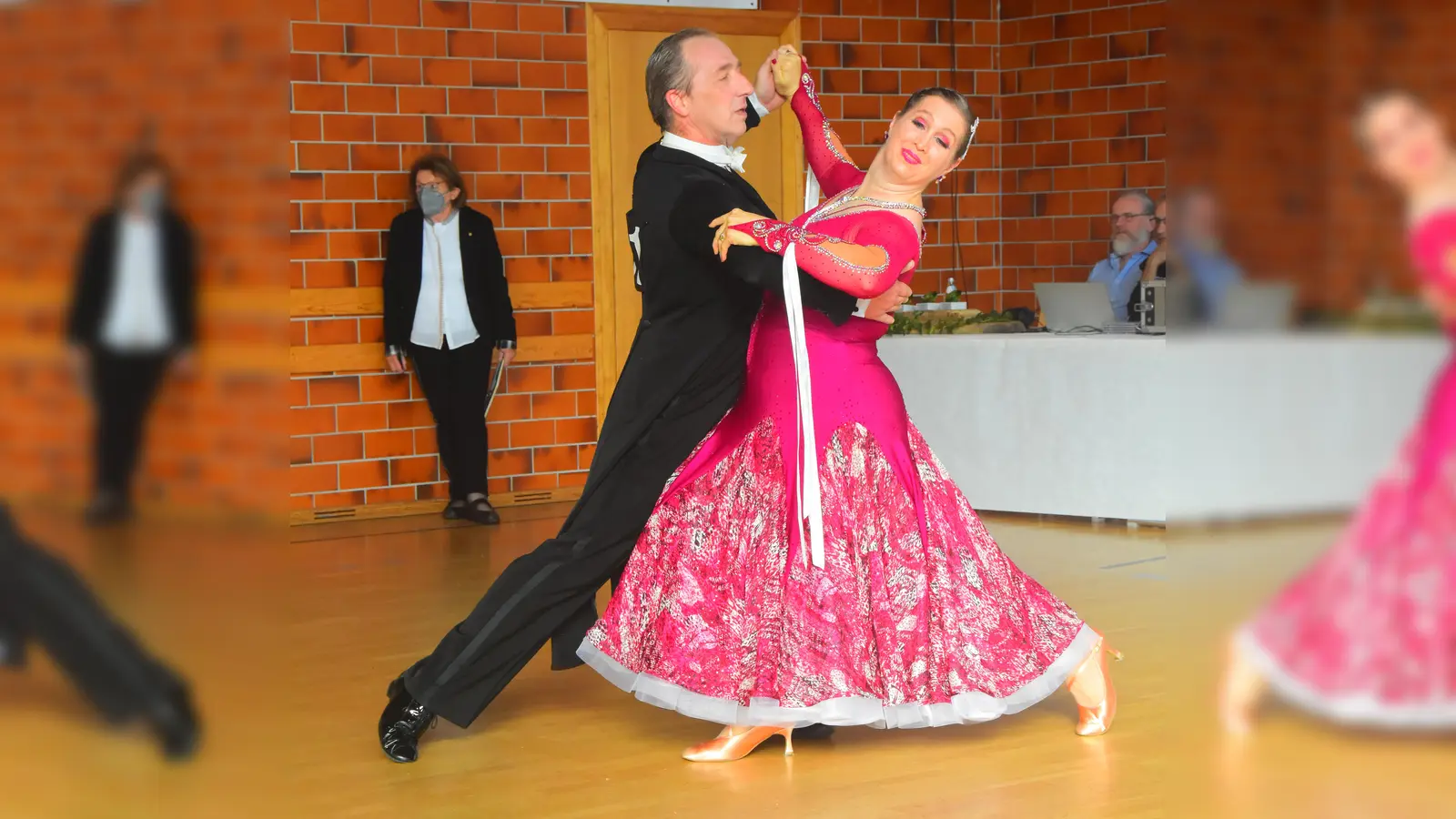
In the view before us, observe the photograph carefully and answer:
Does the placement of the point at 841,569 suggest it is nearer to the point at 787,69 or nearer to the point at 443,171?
the point at 787,69

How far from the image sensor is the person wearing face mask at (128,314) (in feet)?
2.15

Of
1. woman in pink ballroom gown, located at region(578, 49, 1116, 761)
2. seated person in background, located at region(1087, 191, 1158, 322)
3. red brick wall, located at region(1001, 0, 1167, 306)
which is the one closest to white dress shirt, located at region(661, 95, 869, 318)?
woman in pink ballroom gown, located at region(578, 49, 1116, 761)

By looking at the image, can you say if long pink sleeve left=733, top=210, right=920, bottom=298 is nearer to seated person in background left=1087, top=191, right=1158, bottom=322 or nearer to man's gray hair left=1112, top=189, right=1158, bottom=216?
seated person in background left=1087, top=191, right=1158, bottom=322

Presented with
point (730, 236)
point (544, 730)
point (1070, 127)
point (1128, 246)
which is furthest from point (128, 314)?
point (1070, 127)

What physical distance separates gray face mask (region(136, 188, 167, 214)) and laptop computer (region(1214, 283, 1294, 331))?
0.48 meters

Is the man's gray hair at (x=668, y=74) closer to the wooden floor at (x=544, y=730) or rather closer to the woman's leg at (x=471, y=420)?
the wooden floor at (x=544, y=730)

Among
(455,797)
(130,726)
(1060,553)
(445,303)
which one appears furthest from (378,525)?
(130,726)

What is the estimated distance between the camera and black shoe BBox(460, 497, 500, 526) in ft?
19.3

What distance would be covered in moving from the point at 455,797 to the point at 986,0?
599 cm

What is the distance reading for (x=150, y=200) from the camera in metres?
0.69

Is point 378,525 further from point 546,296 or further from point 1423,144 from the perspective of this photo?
point 1423,144

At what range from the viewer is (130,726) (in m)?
0.83

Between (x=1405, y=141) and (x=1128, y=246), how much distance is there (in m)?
5.63

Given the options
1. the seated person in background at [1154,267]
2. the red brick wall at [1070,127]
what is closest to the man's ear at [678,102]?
the seated person in background at [1154,267]
